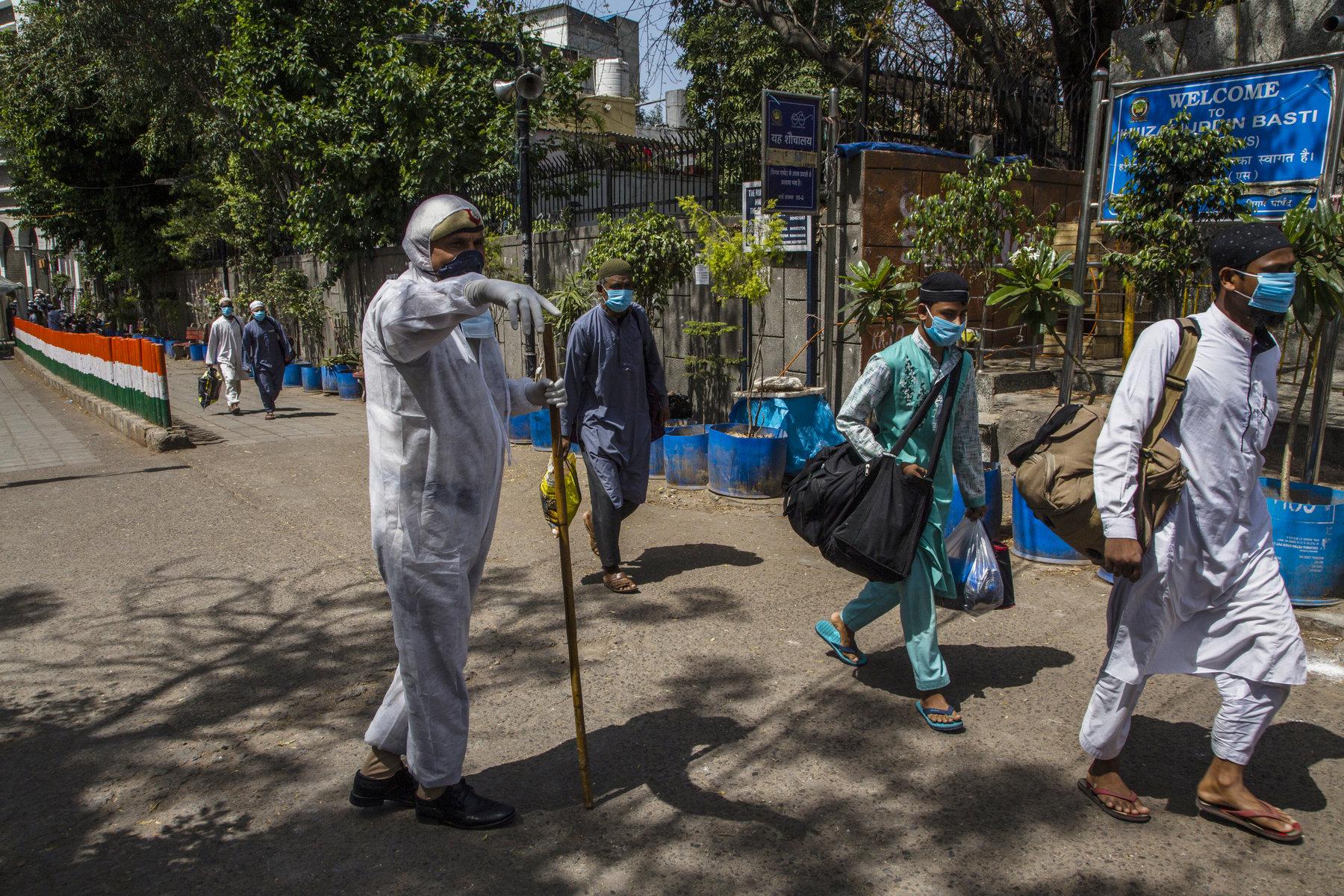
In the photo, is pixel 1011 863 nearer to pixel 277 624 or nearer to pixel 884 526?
pixel 884 526

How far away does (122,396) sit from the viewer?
12.7 metres

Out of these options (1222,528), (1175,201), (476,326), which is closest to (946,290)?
(1222,528)

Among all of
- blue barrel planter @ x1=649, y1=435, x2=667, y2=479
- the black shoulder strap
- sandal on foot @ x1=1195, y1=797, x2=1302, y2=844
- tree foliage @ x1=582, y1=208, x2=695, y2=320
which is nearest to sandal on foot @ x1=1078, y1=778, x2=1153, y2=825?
sandal on foot @ x1=1195, y1=797, x2=1302, y2=844

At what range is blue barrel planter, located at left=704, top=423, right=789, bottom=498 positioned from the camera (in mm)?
7641

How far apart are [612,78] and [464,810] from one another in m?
29.7

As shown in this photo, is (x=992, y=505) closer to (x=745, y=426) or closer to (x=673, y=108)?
(x=745, y=426)

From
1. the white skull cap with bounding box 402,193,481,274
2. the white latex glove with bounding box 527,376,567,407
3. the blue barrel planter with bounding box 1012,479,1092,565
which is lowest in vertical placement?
A: the blue barrel planter with bounding box 1012,479,1092,565

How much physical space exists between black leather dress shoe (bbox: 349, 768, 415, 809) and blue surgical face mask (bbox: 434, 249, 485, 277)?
162cm

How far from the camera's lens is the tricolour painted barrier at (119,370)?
11.0 meters

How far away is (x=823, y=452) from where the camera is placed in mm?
4109

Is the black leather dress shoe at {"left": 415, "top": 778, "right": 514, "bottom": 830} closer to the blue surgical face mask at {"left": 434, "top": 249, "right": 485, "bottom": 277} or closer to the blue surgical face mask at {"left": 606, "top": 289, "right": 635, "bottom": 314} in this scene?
the blue surgical face mask at {"left": 434, "top": 249, "right": 485, "bottom": 277}

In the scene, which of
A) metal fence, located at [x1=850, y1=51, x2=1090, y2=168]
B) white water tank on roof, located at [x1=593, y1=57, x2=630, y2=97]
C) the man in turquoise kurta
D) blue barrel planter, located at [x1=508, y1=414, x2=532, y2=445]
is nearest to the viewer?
the man in turquoise kurta

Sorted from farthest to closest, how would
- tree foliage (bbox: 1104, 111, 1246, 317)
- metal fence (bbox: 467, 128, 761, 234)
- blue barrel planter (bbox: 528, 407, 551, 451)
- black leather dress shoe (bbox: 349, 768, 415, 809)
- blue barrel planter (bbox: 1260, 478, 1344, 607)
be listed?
metal fence (bbox: 467, 128, 761, 234)
blue barrel planter (bbox: 528, 407, 551, 451)
tree foliage (bbox: 1104, 111, 1246, 317)
blue barrel planter (bbox: 1260, 478, 1344, 607)
black leather dress shoe (bbox: 349, 768, 415, 809)

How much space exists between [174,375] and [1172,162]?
20.9 m
